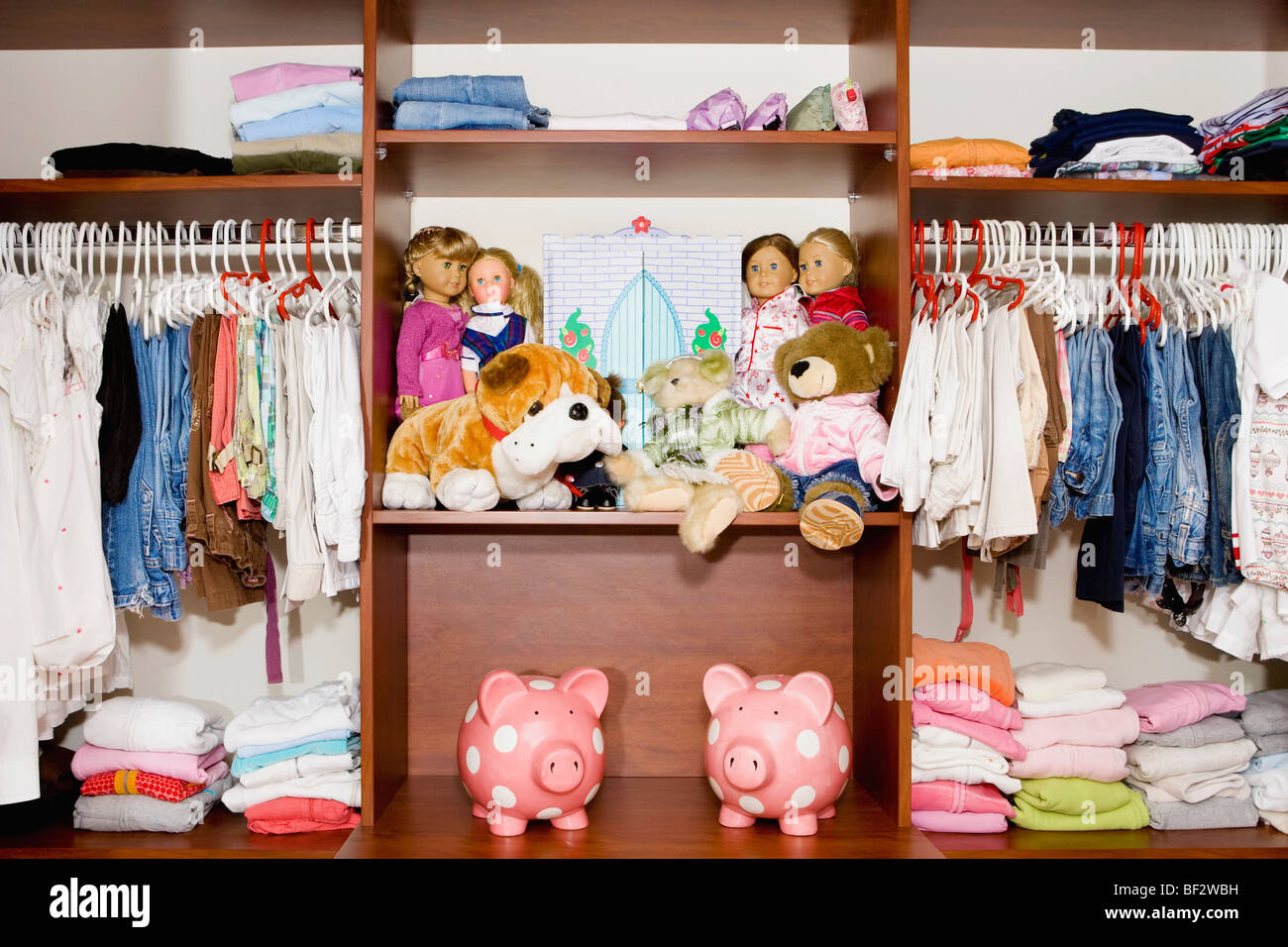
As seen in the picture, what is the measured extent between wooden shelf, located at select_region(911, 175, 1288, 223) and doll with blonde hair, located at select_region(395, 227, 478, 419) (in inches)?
41.3

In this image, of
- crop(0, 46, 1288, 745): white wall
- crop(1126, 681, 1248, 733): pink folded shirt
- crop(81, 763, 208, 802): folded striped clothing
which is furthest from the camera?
crop(0, 46, 1288, 745): white wall

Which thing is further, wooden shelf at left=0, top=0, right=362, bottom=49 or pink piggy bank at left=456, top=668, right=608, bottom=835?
wooden shelf at left=0, top=0, right=362, bottom=49

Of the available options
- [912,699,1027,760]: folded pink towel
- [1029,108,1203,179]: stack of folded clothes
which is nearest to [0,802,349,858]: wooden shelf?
[912,699,1027,760]: folded pink towel

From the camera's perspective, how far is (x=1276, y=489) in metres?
2.06

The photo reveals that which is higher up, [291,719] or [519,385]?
[519,385]

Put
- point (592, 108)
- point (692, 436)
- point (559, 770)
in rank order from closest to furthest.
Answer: point (559, 770)
point (692, 436)
point (592, 108)

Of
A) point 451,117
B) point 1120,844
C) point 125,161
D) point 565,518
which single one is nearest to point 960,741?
point 1120,844

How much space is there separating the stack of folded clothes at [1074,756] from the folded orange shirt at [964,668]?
8cm

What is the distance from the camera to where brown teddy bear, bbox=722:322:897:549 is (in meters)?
2.08

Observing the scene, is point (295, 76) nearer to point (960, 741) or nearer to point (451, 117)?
point (451, 117)

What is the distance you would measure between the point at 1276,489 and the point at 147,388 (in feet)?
8.09

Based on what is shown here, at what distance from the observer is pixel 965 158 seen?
7.20ft

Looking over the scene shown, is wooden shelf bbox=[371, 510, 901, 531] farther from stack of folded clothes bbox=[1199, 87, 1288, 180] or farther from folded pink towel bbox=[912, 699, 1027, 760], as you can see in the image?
stack of folded clothes bbox=[1199, 87, 1288, 180]

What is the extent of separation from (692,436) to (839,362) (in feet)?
1.19
